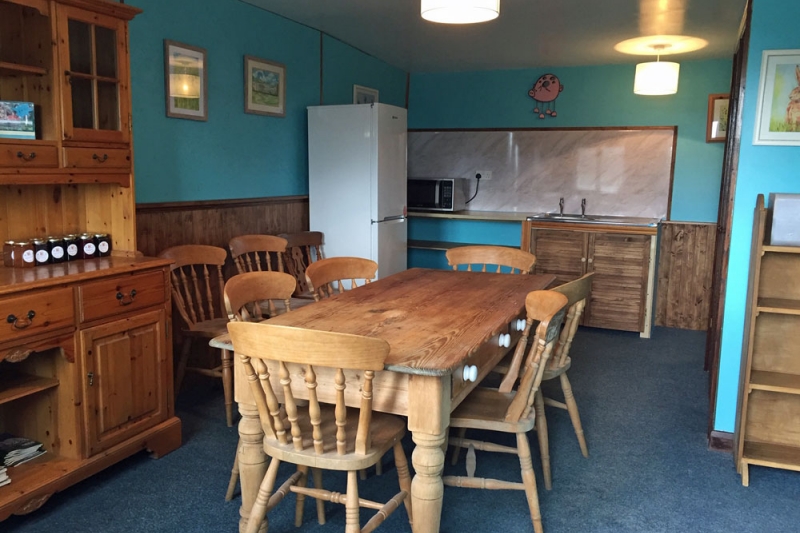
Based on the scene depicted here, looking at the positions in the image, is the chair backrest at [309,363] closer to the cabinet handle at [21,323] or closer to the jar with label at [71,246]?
the cabinet handle at [21,323]

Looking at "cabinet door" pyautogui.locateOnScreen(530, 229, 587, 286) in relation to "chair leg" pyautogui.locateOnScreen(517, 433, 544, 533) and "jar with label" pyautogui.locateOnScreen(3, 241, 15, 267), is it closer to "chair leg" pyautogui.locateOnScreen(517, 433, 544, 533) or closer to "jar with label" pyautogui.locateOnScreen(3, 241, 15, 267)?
"chair leg" pyautogui.locateOnScreen(517, 433, 544, 533)

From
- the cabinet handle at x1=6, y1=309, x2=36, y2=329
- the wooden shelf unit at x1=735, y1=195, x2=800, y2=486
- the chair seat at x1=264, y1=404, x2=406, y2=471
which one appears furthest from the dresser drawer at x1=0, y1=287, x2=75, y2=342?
the wooden shelf unit at x1=735, y1=195, x2=800, y2=486

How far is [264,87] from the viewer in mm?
4281

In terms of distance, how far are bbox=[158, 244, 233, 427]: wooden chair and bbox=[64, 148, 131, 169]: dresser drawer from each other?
0.63m

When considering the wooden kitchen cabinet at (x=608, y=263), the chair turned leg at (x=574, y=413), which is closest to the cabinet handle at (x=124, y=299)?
the chair turned leg at (x=574, y=413)

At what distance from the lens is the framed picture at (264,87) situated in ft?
13.6

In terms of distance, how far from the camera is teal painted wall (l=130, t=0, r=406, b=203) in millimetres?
3396

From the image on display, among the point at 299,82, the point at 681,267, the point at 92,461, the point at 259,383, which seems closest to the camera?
the point at 259,383

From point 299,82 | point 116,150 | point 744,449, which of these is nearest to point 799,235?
point 744,449

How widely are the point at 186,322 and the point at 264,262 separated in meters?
0.97

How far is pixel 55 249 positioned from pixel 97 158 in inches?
16.6

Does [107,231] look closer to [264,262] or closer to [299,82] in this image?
[264,262]

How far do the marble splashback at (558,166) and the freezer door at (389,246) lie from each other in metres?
1.67

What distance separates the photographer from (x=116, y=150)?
2803 millimetres
